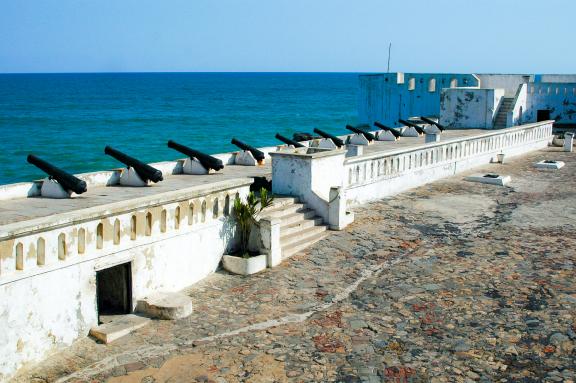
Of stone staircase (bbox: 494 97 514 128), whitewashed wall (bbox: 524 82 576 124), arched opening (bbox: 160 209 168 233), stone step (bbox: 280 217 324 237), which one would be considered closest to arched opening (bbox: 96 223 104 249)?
arched opening (bbox: 160 209 168 233)

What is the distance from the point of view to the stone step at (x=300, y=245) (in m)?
12.7

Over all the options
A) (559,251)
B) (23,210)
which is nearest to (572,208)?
(559,251)

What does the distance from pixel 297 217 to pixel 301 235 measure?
0.52m

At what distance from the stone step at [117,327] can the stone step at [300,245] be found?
3609 millimetres

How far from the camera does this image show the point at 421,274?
1191cm

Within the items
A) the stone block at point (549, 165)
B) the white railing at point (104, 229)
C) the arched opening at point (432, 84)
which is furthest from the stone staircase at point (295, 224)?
the arched opening at point (432, 84)

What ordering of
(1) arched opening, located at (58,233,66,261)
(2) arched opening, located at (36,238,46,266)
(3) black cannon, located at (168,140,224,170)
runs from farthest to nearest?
(3) black cannon, located at (168,140,224,170) < (1) arched opening, located at (58,233,66,261) < (2) arched opening, located at (36,238,46,266)

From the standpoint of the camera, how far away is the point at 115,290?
10250 mm

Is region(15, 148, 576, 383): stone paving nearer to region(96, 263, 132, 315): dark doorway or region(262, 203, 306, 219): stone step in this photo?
region(96, 263, 132, 315): dark doorway

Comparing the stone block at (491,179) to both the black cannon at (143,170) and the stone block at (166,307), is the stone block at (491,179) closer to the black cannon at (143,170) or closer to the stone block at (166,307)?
the black cannon at (143,170)

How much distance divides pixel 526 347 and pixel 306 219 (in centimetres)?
610

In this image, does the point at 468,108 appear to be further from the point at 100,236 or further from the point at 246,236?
the point at 100,236

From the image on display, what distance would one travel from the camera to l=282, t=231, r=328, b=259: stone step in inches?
502

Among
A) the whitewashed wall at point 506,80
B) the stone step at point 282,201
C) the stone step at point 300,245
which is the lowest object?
the stone step at point 300,245
